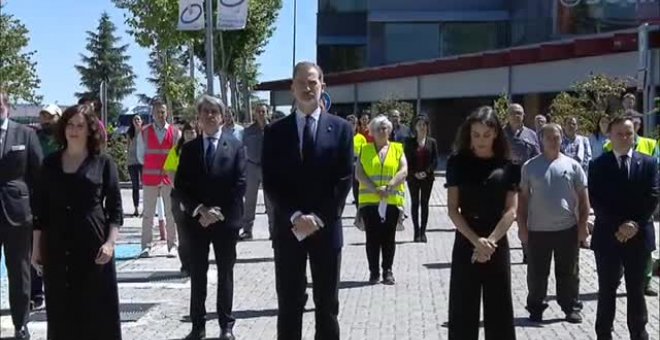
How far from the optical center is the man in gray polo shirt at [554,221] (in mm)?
10289

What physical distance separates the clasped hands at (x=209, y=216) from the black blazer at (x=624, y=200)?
3119mm

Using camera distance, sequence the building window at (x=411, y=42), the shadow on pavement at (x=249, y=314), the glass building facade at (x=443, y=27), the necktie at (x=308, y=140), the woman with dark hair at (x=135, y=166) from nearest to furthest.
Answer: the necktie at (x=308, y=140) → the shadow on pavement at (x=249, y=314) → the woman with dark hair at (x=135, y=166) → the glass building facade at (x=443, y=27) → the building window at (x=411, y=42)

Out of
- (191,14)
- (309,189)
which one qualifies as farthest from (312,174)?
(191,14)

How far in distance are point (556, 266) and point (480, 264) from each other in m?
2.90

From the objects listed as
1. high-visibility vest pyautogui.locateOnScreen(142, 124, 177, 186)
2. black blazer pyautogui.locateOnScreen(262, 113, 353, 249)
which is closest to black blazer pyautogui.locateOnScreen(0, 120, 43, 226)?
black blazer pyautogui.locateOnScreen(262, 113, 353, 249)

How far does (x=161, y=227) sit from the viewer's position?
1608cm

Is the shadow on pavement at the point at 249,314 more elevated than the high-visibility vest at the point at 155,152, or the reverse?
the high-visibility vest at the point at 155,152

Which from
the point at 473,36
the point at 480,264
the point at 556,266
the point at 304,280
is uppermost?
the point at 473,36

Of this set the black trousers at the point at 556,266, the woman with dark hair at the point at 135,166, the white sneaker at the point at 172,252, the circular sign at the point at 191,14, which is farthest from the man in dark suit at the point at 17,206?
the circular sign at the point at 191,14

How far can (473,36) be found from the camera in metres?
64.4

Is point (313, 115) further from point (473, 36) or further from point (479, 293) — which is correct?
point (473, 36)

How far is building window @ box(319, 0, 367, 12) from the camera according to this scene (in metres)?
70.4

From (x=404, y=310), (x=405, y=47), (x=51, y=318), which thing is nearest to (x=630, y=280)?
(x=404, y=310)

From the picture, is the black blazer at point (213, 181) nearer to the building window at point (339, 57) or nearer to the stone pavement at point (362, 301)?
the stone pavement at point (362, 301)
